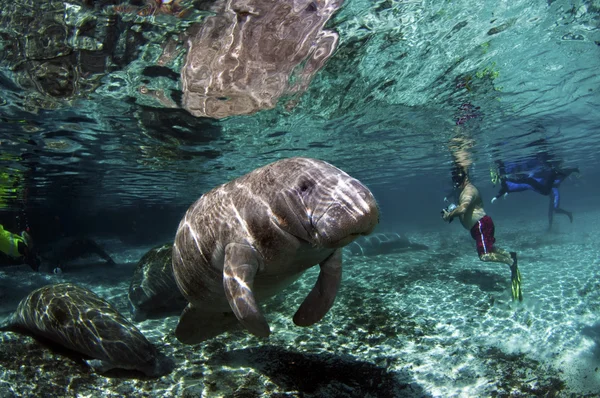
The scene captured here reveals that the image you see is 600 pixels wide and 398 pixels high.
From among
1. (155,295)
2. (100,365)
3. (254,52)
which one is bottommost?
(155,295)

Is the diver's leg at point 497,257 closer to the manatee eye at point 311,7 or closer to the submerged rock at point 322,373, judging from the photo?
the submerged rock at point 322,373

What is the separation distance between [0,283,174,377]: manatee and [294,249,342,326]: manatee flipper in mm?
2338

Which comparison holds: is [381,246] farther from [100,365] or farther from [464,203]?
[100,365]

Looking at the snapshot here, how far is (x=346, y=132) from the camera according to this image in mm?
14781

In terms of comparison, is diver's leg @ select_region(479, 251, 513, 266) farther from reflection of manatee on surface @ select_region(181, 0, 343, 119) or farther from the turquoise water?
reflection of manatee on surface @ select_region(181, 0, 343, 119)

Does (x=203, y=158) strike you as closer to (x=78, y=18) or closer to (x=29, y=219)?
(x=78, y=18)

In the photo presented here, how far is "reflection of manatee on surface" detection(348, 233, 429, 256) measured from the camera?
17.4 metres

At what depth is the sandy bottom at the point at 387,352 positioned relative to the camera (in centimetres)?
408

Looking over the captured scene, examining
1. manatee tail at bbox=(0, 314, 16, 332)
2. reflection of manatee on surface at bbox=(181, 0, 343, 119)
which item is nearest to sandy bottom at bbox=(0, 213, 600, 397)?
manatee tail at bbox=(0, 314, 16, 332)

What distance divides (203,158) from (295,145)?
187 inches

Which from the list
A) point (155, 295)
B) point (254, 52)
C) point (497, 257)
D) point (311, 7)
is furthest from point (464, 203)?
point (155, 295)

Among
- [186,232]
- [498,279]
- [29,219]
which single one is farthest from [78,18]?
[29,219]

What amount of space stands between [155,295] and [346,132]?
1053cm

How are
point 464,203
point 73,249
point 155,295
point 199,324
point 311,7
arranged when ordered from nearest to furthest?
point 199,324
point 311,7
point 155,295
point 464,203
point 73,249
